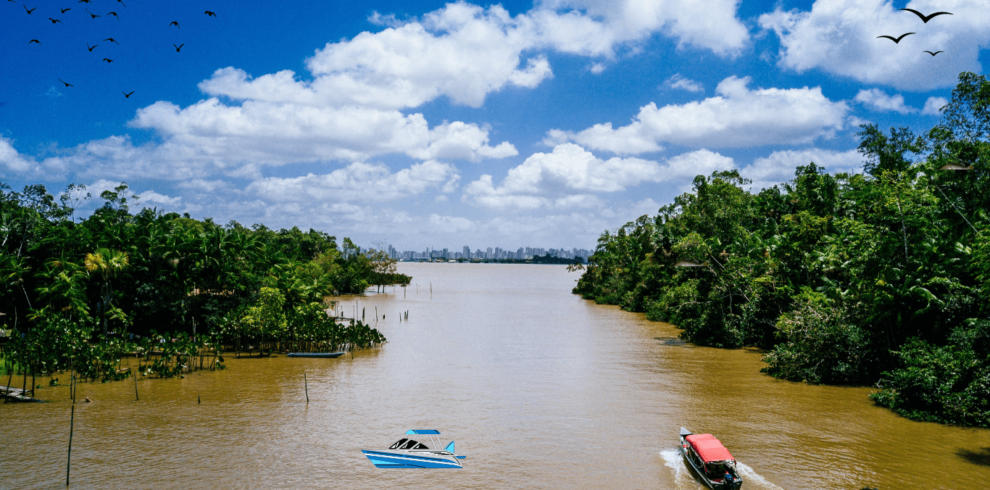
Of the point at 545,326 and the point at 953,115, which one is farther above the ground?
the point at 953,115

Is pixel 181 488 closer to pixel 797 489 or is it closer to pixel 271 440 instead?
pixel 271 440

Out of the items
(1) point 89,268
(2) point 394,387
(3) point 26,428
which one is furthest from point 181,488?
(1) point 89,268

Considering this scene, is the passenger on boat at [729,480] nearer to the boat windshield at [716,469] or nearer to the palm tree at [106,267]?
the boat windshield at [716,469]

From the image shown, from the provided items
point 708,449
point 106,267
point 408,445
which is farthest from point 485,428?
point 106,267

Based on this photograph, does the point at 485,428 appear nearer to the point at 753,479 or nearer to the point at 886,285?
the point at 753,479

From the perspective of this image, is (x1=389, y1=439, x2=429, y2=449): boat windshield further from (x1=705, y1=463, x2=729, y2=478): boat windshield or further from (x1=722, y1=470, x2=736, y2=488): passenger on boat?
(x1=722, y1=470, x2=736, y2=488): passenger on boat

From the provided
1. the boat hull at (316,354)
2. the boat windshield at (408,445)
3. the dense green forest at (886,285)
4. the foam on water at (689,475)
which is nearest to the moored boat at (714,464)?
the foam on water at (689,475)

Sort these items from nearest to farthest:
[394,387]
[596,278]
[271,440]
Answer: [271,440]
[394,387]
[596,278]
